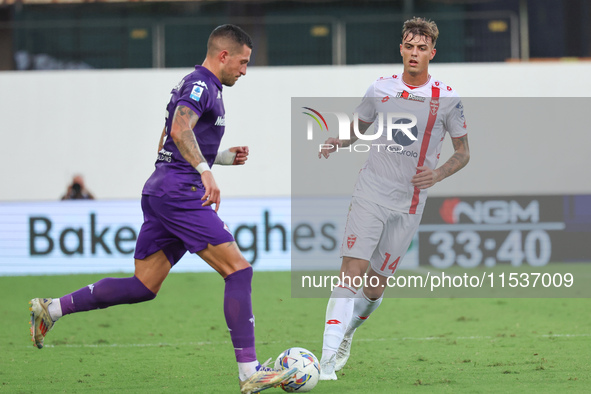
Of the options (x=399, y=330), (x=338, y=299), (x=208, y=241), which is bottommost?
(x=399, y=330)

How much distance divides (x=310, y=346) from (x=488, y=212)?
7.36m

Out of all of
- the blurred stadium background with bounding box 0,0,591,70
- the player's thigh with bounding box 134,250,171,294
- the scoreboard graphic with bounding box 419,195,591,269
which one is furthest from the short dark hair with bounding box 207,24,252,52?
the blurred stadium background with bounding box 0,0,591,70

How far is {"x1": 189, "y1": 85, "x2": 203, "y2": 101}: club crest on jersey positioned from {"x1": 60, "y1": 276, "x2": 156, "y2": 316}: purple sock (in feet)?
3.79

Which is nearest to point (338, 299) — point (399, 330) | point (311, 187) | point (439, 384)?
point (439, 384)

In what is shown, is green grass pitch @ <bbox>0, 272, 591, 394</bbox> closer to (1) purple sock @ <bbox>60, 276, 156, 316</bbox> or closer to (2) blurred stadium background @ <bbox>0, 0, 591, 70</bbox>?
(1) purple sock @ <bbox>60, 276, 156, 316</bbox>

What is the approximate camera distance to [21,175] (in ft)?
51.2

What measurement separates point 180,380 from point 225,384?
33 cm

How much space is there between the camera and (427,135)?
5.46 m

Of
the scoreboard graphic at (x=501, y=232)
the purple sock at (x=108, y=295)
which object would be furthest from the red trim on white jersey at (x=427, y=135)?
the scoreboard graphic at (x=501, y=232)

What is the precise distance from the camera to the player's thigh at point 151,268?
4.95 m

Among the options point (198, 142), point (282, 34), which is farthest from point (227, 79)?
point (282, 34)

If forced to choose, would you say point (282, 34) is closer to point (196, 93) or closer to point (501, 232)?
point (501, 232)

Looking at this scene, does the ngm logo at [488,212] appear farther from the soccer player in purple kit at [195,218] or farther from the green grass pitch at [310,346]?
the soccer player in purple kit at [195,218]

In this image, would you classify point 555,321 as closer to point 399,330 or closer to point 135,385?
point 399,330
